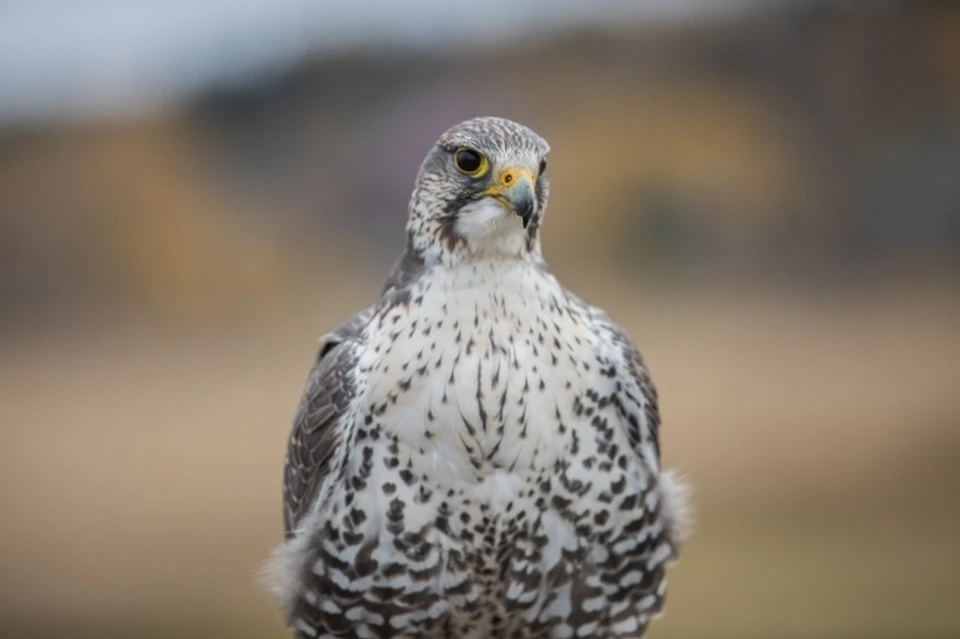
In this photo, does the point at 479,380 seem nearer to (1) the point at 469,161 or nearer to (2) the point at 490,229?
(2) the point at 490,229

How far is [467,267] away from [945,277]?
2.43m

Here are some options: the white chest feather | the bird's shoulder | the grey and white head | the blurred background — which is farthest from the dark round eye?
the blurred background

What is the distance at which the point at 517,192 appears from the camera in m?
1.95

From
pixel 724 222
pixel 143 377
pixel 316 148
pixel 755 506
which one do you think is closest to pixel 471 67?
pixel 316 148

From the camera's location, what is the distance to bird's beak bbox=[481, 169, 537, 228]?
6.36 feet

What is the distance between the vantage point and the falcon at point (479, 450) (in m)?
2.07

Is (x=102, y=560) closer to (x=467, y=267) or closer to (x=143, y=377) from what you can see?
(x=143, y=377)

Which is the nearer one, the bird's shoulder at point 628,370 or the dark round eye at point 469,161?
the dark round eye at point 469,161

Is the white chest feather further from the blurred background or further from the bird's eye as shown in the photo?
the blurred background

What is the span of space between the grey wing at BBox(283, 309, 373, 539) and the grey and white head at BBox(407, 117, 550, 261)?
32 centimetres

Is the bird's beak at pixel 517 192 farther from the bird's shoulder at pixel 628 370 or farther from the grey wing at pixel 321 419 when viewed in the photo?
the grey wing at pixel 321 419

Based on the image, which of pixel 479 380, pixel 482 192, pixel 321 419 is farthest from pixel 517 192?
pixel 321 419

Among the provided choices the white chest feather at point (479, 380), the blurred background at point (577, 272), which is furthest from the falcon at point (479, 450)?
Result: the blurred background at point (577, 272)

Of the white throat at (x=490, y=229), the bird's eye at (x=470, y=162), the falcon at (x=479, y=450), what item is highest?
the bird's eye at (x=470, y=162)
